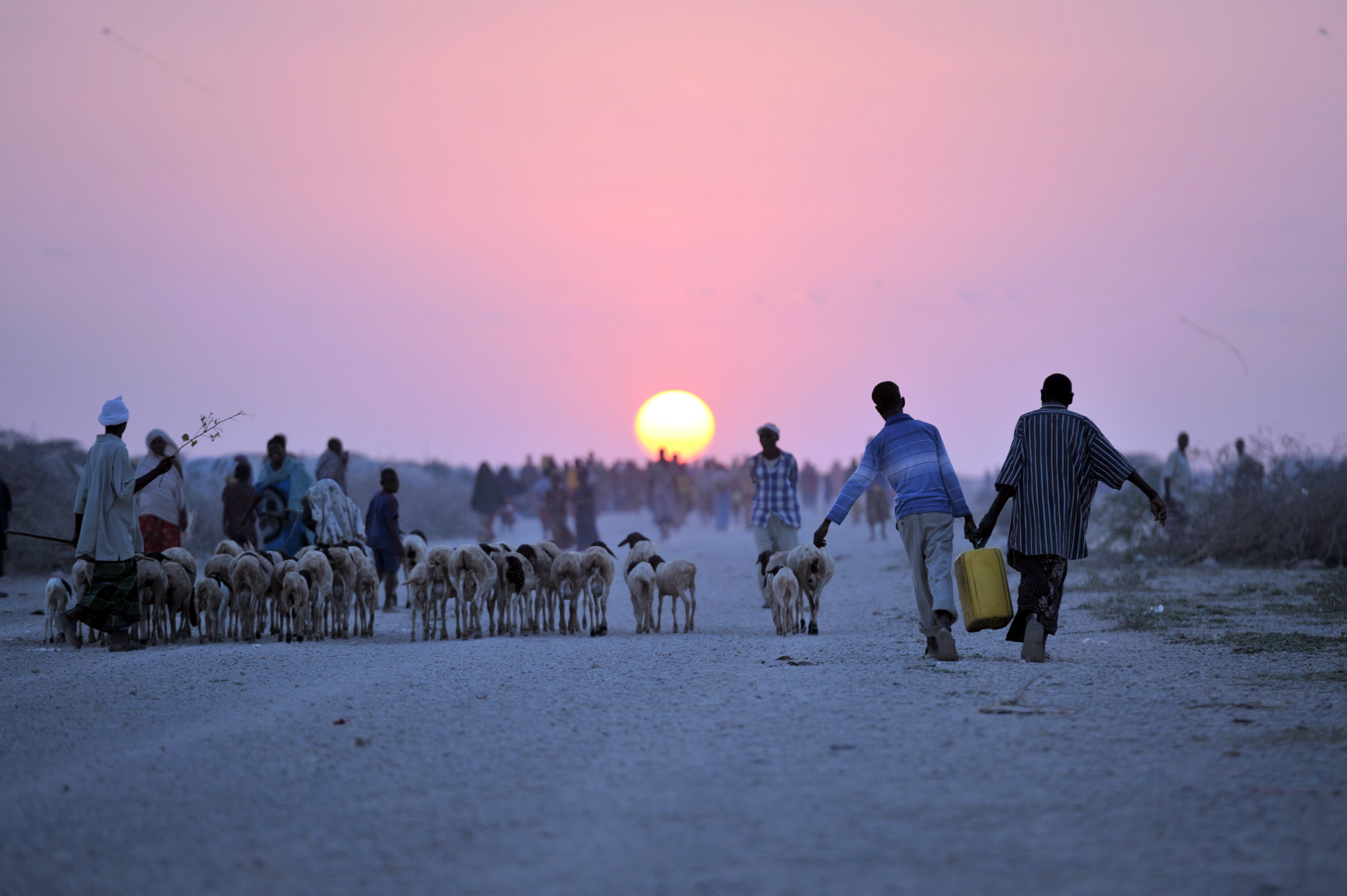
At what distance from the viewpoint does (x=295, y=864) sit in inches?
167

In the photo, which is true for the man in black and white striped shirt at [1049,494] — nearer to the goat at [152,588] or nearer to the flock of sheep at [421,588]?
the flock of sheep at [421,588]

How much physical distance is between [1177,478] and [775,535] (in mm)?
9774

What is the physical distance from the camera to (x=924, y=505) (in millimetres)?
8938

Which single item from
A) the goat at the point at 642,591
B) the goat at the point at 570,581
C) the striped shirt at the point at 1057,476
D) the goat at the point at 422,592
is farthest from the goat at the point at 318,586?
the striped shirt at the point at 1057,476

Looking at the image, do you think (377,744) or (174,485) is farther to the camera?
(174,485)

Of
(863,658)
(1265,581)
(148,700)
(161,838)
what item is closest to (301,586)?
(148,700)

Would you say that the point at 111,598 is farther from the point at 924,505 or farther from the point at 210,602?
the point at 924,505

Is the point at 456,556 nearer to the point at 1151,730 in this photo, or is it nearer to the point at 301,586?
the point at 301,586

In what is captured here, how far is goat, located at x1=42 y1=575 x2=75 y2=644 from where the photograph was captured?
36.3 ft

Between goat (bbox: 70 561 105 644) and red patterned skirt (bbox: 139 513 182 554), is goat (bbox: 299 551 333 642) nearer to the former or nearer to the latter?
goat (bbox: 70 561 105 644)

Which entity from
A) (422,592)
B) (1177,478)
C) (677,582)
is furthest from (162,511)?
(1177,478)

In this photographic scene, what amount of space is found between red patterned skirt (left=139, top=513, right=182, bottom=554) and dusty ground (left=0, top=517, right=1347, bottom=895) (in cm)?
376

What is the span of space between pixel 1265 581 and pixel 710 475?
110 ft

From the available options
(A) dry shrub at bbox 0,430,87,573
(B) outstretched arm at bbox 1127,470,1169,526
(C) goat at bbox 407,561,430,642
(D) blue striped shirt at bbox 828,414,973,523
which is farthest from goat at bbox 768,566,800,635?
(A) dry shrub at bbox 0,430,87,573
